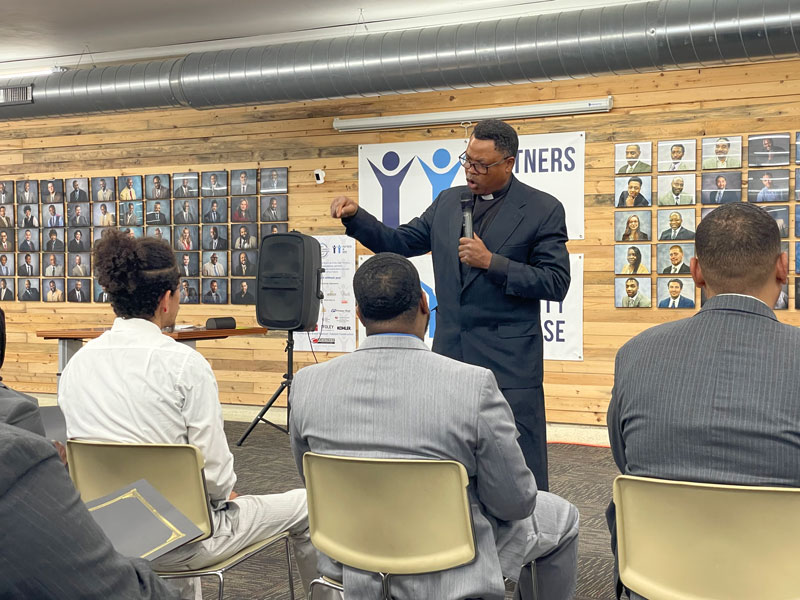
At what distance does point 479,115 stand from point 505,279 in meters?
3.86

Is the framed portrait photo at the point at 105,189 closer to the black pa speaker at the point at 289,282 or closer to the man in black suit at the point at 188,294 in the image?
the man in black suit at the point at 188,294

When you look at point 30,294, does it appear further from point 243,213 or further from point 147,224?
point 243,213

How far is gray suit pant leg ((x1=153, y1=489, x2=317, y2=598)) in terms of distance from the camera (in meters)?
2.35

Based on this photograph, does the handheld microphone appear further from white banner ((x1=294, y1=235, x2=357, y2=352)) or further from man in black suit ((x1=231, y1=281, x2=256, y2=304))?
man in black suit ((x1=231, y1=281, x2=256, y2=304))

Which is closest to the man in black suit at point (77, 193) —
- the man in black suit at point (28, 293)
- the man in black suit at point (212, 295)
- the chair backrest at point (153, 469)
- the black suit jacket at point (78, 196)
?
the black suit jacket at point (78, 196)

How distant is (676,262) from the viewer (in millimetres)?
6113

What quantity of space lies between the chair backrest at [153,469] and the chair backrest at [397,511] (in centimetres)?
40

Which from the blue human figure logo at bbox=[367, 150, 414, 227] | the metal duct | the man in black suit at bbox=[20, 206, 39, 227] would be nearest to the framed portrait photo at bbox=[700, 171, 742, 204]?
the metal duct

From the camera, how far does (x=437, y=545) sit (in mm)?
1902

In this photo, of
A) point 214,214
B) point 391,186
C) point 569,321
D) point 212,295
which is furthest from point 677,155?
point 212,295

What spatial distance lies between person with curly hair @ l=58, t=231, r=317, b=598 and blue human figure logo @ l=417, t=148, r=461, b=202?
440 centimetres

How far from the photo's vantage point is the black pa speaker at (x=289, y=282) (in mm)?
5984

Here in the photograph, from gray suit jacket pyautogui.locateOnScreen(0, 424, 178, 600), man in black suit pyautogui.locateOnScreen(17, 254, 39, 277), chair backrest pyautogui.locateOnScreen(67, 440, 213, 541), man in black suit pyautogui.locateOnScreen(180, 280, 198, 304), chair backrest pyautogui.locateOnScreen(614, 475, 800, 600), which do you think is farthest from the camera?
man in black suit pyautogui.locateOnScreen(17, 254, 39, 277)

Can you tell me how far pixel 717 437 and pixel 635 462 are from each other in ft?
0.67
